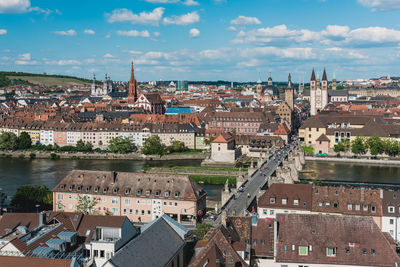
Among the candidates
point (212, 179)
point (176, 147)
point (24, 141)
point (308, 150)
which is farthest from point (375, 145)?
point (24, 141)

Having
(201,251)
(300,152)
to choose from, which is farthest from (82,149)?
(201,251)

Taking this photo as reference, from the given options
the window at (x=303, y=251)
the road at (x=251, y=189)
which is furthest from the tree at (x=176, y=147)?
the window at (x=303, y=251)

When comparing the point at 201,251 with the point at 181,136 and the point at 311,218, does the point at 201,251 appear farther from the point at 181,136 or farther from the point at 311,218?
the point at 181,136

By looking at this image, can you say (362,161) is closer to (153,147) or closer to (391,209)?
(153,147)

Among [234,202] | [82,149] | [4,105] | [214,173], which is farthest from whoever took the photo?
[4,105]

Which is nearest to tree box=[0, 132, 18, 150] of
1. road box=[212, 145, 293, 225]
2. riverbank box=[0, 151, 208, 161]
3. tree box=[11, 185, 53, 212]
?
riverbank box=[0, 151, 208, 161]

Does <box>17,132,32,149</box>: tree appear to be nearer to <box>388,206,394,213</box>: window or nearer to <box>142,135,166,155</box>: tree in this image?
<box>142,135,166,155</box>: tree
